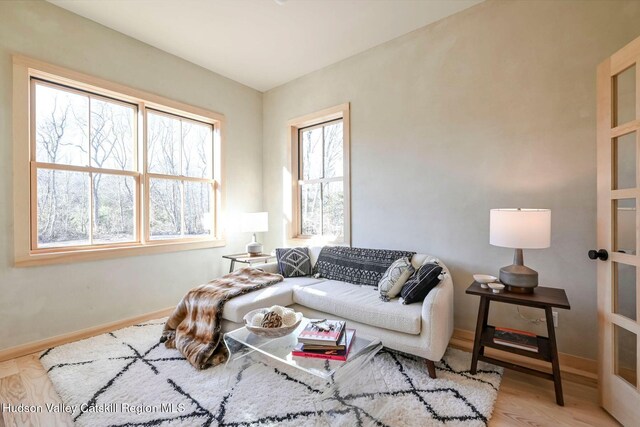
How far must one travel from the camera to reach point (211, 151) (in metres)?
3.88

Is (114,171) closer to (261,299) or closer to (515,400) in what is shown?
(261,299)

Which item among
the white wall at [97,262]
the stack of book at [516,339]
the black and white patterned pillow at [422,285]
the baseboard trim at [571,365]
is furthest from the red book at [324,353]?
the white wall at [97,262]

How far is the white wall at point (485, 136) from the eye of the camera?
82.0 inches

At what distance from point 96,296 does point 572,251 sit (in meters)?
4.09

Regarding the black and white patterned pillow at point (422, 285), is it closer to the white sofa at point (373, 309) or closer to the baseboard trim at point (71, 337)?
the white sofa at point (373, 309)

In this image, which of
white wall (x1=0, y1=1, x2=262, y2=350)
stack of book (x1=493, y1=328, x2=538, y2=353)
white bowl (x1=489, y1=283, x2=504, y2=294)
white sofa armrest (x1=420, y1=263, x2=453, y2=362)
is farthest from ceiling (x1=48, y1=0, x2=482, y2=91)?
stack of book (x1=493, y1=328, x2=538, y2=353)

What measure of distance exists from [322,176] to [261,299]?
1927 millimetres

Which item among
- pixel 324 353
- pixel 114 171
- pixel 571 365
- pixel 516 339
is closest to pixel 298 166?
pixel 114 171

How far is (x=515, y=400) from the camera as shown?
175cm

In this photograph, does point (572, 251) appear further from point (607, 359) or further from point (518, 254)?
point (607, 359)

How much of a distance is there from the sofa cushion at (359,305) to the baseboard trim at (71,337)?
1.72 meters

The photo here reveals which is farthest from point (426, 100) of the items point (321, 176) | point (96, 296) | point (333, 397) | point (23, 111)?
point (96, 296)

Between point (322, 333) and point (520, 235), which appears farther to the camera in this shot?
point (520, 235)

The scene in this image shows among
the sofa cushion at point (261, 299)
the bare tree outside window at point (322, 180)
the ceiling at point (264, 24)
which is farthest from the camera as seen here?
the bare tree outside window at point (322, 180)
